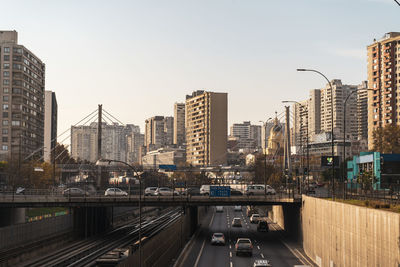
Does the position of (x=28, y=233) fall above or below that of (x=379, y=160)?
below

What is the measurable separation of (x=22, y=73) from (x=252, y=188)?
90.3 meters

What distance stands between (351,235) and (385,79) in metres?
141

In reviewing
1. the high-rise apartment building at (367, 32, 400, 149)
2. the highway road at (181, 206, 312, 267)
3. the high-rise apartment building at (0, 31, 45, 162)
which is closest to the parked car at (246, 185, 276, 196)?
the highway road at (181, 206, 312, 267)

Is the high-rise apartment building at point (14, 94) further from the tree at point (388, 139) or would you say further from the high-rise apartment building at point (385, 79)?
the high-rise apartment building at point (385, 79)

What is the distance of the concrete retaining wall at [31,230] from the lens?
64.3 metres

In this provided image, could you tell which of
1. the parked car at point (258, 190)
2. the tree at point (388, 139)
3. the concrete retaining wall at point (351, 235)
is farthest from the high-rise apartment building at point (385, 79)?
the concrete retaining wall at point (351, 235)

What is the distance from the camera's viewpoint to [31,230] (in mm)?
71812

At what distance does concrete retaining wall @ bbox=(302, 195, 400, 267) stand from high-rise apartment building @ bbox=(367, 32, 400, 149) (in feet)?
385

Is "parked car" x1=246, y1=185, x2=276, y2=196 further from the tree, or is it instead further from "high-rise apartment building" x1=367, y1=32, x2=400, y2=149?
"high-rise apartment building" x1=367, y1=32, x2=400, y2=149

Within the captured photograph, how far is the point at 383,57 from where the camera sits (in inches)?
6575

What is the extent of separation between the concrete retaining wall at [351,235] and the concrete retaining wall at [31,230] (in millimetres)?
34816

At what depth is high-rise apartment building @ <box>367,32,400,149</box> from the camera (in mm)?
164750

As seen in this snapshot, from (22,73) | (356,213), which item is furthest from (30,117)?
(356,213)

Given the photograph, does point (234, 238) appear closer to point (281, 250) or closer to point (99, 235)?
point (281, 250)
